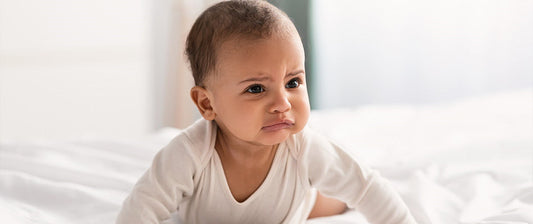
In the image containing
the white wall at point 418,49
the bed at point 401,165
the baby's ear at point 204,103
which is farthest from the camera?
the white wall at point 418,49

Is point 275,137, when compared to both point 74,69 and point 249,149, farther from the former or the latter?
point 74,69

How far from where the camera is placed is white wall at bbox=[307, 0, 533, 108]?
112 inches

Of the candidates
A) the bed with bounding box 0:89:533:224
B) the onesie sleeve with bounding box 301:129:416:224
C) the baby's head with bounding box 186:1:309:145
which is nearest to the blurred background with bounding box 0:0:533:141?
the bed with bounding box 0:89:533:224

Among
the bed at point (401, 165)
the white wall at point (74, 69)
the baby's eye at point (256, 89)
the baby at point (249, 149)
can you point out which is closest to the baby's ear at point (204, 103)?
the baby at point (249, 149)

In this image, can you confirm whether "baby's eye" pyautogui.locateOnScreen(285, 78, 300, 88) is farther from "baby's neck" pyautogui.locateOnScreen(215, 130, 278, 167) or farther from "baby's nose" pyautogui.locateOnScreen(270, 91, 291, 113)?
"baby's neck" pyautogui.locateOnScreen(215, 130, 278, 167)

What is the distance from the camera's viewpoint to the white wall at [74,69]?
2926mm

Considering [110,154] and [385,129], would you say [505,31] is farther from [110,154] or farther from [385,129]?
[110,154]

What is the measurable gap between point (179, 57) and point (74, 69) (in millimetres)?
647

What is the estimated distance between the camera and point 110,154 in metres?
1.71

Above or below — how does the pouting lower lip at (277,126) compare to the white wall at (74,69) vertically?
above

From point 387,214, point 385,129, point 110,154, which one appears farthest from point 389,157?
point 110,154

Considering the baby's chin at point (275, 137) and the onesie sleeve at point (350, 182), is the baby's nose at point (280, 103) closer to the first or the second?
the baby's chin at point (275, 137)

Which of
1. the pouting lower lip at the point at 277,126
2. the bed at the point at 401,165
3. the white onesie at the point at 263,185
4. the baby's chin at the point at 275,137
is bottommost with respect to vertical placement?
the bed at the point at 401,165

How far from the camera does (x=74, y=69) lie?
3160 mm
